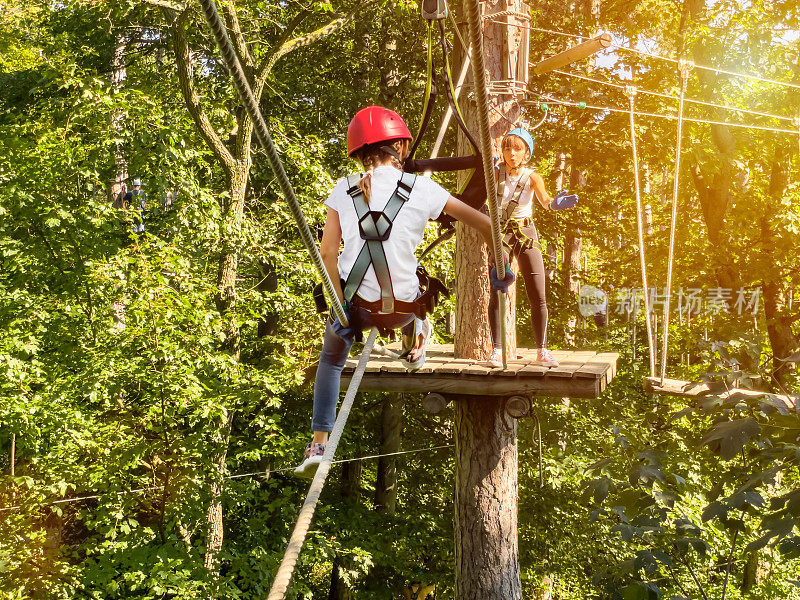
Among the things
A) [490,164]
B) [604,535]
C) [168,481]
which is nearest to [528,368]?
[490,164]

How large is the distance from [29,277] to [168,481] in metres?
3.92

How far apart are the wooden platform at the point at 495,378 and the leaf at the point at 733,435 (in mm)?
1717

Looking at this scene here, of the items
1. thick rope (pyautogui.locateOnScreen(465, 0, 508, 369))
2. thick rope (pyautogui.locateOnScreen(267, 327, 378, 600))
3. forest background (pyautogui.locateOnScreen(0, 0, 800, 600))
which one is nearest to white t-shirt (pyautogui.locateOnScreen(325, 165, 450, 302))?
thick rope (pyautogui.locateOnScreen(465, 0, 508, 369))

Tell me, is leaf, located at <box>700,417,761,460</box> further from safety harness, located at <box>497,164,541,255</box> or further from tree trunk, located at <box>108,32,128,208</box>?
tree trunk, located at <box>108,32,128,208</box>

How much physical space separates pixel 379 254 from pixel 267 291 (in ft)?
27.7

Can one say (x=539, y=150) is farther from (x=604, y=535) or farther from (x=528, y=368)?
(x=528, y=368)

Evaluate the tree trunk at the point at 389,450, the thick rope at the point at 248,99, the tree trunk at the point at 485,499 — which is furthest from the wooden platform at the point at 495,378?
the tree trunk at the point at 389,450

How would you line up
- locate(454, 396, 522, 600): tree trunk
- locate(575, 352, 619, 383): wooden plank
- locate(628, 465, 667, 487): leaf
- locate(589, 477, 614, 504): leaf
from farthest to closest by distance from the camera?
locate(454, 396, 522, 600): tree trunk
locate(575, 352, 619, 383): wooden plank
locate(589, 477, 614, 504): leaf
locate(628, 465, 667, 487): leaf

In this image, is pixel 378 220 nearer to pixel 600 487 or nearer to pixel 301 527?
pixel 301 527

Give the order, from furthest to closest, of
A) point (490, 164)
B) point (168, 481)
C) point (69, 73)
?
1. point (168, 481)
2. point (69, 73)
3. point (490, 164)

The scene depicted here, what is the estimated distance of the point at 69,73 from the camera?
9.25m

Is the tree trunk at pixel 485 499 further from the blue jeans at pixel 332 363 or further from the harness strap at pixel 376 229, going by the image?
the harness strap at pixel 376 229

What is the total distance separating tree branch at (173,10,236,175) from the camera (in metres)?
9.77

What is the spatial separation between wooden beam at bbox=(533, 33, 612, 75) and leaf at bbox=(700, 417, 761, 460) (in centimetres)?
357
